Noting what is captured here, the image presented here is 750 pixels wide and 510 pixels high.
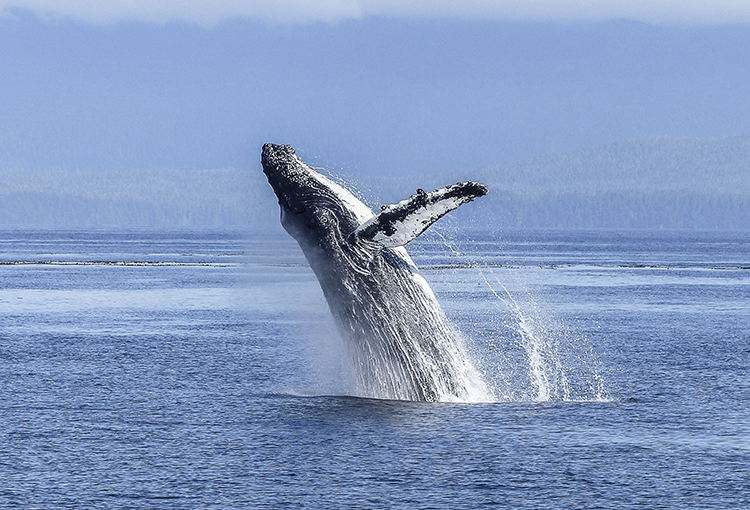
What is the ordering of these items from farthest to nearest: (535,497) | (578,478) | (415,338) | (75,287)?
(75,287)
(415,338)
(578,478)
(535,497)

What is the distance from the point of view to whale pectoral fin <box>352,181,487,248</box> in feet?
44.8

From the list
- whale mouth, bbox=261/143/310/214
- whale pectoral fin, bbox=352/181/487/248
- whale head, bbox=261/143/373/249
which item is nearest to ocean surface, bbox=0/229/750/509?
whale head, bbox=261/143/373/249

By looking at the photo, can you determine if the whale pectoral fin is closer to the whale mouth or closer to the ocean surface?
the whale mouth

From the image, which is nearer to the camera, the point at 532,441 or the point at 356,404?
the point at 532,441

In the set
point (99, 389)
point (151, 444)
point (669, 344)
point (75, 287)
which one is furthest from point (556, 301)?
point (151, 444)

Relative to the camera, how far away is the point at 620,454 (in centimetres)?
1368

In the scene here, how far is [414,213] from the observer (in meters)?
14.0

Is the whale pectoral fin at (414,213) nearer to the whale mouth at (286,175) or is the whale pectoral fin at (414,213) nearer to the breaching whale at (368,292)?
the breaching whale at (368,292)

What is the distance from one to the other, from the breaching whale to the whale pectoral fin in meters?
0.73

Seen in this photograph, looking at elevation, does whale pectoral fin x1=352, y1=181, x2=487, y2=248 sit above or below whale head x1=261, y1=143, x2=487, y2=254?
below

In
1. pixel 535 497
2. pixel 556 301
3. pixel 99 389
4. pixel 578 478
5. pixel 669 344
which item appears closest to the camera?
pixel 535 497

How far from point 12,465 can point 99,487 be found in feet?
5.56

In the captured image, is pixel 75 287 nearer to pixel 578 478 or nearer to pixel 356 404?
pixel 356 404

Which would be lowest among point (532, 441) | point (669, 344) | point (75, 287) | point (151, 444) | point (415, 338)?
point (151, 444)
